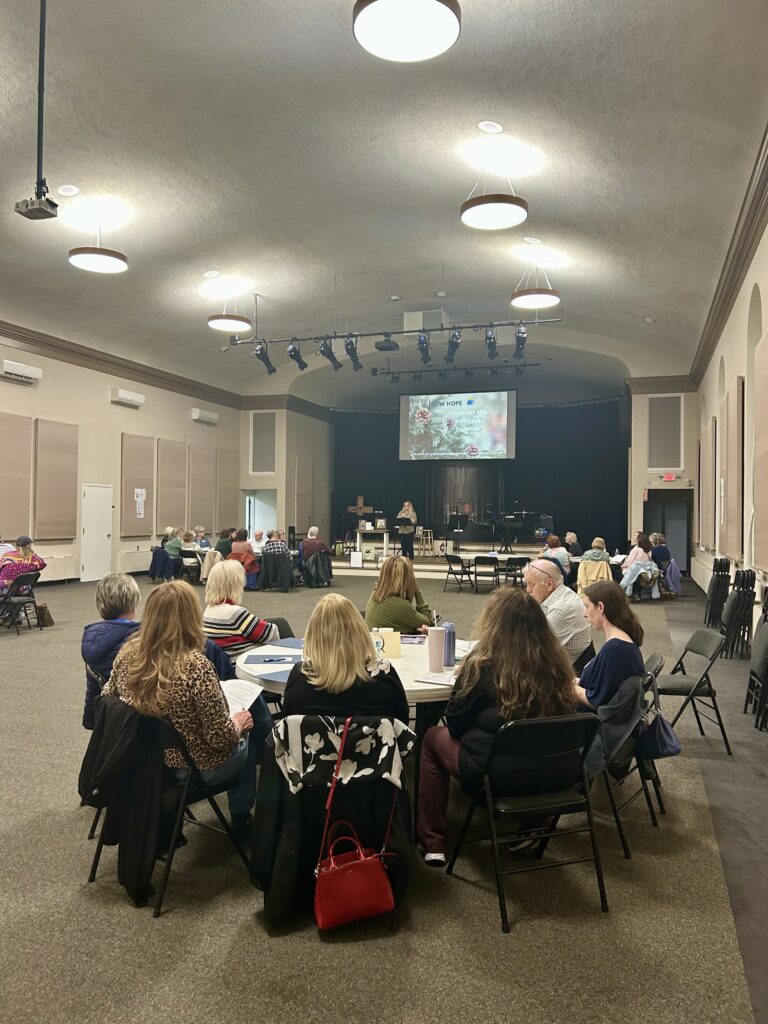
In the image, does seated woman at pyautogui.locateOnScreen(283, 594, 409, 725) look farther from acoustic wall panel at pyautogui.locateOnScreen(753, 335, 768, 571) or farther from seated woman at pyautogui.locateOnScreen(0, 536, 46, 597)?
seated woman at pyautogui.locateOnScreen(0, 536, 46, 597)

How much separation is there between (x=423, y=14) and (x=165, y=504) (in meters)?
13.2

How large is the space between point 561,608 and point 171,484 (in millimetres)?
13667

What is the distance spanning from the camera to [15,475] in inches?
490

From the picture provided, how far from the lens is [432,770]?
301 centimetres

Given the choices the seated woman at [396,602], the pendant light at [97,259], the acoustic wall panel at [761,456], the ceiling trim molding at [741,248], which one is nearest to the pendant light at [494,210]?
the ceiling trim molding at [741,248]

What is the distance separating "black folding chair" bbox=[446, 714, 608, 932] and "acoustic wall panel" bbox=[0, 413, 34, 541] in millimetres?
11534

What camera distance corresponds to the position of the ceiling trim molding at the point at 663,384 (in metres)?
15.6

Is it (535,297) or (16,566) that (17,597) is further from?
(535,297)

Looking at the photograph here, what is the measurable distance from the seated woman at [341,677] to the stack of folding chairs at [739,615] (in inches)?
216

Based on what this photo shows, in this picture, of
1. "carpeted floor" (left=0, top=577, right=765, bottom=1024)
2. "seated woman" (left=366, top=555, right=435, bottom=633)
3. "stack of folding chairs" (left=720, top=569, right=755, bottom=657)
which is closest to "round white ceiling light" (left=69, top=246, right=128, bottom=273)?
"seated woman" (left=366, top=555, right=435, bottom=633)

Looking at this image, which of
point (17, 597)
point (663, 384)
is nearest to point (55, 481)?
point (17, 597)

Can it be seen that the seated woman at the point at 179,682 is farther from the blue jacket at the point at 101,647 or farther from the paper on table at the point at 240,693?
the blue jacket at the point at 101,647

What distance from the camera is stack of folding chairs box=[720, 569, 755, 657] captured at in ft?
A: 23.5

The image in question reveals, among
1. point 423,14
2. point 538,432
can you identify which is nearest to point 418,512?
point 538,432
